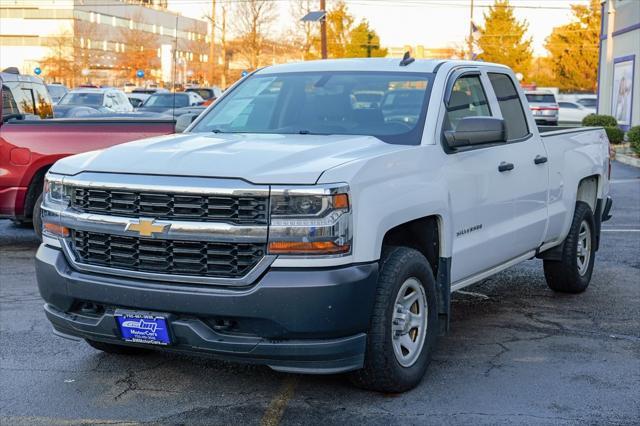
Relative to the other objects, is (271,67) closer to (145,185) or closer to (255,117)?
(255,117)

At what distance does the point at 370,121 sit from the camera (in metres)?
6.07

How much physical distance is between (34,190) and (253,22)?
47.9 m

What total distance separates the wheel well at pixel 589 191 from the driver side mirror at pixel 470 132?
95.1 inches

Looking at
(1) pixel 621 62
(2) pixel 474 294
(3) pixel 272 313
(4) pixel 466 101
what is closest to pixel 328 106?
(4) pixel 466 101

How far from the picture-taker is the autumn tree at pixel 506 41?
71.8m

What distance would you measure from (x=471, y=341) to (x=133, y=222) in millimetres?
2694

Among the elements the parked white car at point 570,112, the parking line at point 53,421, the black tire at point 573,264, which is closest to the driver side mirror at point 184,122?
the parking line at point 53,421

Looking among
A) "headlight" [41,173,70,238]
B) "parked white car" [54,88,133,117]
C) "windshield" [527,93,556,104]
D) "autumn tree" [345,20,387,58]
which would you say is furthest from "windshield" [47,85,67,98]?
"headlight" [41,173,70,238]

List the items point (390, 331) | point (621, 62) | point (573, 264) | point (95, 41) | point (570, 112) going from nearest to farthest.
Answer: point (390, 331) < point (573, 264) < point (621, 62) < point (570, 112) < point (95, 41)

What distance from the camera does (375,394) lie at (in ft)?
17.3

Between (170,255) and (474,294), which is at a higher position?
(170,255)

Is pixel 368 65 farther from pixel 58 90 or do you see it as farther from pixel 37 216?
pixel 58 90

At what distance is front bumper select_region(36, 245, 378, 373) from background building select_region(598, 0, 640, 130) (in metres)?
27.9

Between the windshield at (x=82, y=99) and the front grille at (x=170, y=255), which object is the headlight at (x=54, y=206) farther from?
the windshield at (x=82, y=99)
